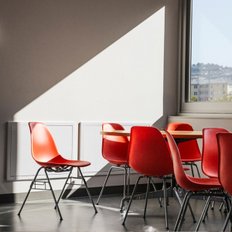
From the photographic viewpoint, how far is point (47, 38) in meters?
5.79

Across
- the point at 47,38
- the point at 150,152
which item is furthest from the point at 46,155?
the point at 47,38

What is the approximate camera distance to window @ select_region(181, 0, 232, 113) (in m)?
6.51

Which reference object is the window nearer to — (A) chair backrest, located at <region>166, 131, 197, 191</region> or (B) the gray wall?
(B) the gray wall

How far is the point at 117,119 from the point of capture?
637cm

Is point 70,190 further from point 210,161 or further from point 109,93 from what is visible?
point 210,161

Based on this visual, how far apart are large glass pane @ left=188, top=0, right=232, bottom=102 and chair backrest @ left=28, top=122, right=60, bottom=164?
2.47m

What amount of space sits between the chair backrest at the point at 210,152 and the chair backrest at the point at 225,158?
38.0 inches

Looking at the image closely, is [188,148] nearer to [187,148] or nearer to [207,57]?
[187,148]

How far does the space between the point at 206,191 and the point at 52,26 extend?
2.98 m

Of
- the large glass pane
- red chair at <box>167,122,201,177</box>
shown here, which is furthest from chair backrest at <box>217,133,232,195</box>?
the large glass pane

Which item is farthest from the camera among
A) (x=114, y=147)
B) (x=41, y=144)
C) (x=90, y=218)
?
(x=114, y=147)

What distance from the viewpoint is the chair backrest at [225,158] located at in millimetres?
3180

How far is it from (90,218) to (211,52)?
305 cm

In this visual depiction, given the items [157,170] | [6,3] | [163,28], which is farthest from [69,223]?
[163,28]
